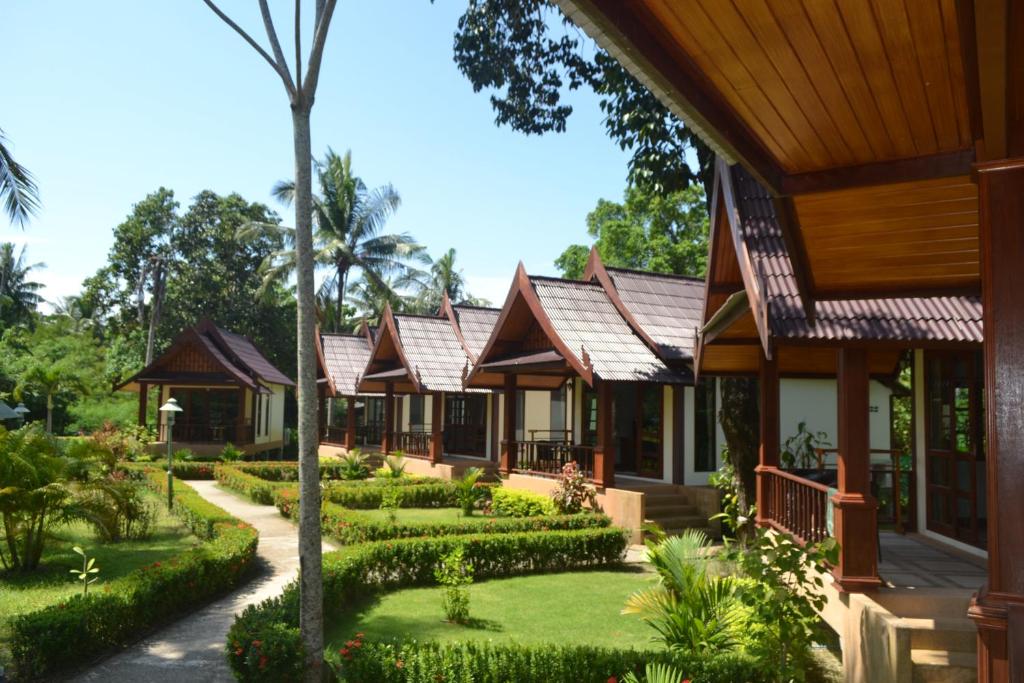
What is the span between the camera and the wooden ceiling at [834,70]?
287 cm

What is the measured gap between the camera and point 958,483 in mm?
9344

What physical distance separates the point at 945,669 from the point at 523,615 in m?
4.82

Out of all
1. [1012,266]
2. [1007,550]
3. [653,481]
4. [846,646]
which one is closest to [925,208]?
[1012,266]

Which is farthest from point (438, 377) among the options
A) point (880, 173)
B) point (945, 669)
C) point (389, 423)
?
point (880, 173)

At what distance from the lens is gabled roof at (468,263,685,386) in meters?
15.2

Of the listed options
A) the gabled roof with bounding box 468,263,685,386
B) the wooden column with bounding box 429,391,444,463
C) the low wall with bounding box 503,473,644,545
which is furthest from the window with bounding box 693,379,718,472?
the wooden column with bounding box 429,391,444,463

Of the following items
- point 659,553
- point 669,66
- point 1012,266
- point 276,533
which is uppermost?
point 669,66

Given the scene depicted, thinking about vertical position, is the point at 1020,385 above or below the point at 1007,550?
above

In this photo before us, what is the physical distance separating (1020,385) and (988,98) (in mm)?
1073

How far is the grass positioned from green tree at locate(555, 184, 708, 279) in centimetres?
2499

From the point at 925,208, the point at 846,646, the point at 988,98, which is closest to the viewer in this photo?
the point at 988,98

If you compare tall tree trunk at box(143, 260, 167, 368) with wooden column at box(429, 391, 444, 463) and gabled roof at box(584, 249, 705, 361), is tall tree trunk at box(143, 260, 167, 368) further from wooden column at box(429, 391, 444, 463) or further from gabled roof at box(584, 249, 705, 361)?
gabled roof at box(584, 249, 705, 361)

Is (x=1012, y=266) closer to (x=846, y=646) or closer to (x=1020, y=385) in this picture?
(x=1020, y=385)

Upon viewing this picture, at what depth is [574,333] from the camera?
639 inches
